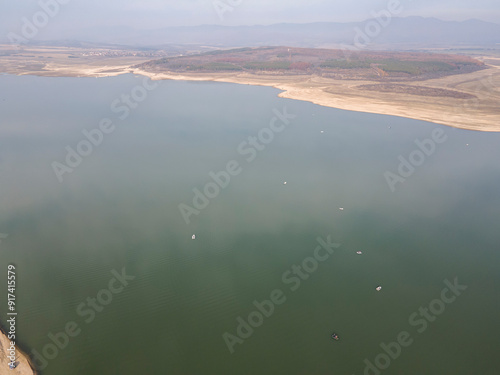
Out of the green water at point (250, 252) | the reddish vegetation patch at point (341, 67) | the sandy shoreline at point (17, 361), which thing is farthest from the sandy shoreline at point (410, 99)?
the sandy shoreline at point (17, 361)

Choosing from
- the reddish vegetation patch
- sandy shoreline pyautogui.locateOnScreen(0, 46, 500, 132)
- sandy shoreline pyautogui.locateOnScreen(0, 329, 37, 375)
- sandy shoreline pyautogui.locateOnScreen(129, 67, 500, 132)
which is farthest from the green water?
the reddish vegetation patch

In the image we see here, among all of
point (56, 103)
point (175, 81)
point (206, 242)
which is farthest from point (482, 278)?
point (175, 81)

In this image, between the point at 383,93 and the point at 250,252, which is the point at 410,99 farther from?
the point at 250,252

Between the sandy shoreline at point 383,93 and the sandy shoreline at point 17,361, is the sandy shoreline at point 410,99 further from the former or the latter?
the sandy shoreline at point 17,361

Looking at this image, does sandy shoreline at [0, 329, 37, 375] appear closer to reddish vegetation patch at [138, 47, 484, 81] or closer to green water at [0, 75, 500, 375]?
green water at [0, 75, 500, 375]

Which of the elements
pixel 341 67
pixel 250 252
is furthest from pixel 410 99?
pixel 250 252

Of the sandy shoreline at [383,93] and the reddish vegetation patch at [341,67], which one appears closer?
the sandy shoreline at [383,93]
